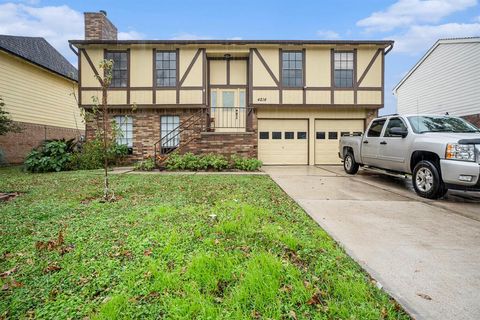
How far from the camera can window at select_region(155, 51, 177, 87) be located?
12688mm

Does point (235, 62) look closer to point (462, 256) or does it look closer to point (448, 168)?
point (448, 168)

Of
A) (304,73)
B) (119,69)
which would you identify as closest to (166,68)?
(119,69)

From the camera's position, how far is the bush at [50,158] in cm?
1020

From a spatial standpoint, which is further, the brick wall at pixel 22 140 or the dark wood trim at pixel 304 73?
the brick wall at pixel 22 140

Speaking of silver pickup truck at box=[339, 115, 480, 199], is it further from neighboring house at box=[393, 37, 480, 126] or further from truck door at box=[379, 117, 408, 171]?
neighboring house at box=[393, 37, 480, 126]

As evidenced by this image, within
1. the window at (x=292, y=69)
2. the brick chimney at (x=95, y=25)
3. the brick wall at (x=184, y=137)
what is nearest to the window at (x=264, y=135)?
the brick wall at (x=184, y=137)

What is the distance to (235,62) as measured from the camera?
13.3 meters

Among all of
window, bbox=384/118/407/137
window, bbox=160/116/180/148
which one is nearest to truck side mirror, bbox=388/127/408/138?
window, bbox=384/118/407/137

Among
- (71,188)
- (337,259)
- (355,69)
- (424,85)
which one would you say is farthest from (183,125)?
(424,85)

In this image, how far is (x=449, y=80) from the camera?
1509 cm

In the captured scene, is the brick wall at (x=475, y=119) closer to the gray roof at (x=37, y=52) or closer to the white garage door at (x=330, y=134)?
the white garage door at (x=330, y=134)

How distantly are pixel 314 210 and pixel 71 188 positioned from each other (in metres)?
5.63

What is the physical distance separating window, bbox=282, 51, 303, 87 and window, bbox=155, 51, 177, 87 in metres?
5.10

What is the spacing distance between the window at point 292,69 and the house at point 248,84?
5 centimetres
